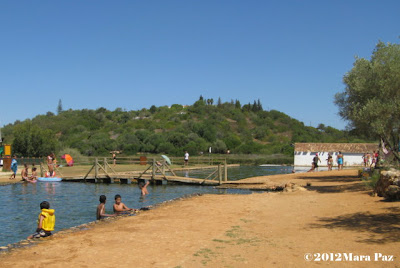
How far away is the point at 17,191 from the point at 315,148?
41729mm

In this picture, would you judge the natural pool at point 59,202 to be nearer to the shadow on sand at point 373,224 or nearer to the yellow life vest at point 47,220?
the yellow life vest at point 47,220

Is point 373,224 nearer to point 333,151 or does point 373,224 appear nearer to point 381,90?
point 381,90

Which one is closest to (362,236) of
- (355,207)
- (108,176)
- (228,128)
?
(355,207)

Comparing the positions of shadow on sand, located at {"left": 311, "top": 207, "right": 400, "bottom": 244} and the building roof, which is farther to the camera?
the building roof

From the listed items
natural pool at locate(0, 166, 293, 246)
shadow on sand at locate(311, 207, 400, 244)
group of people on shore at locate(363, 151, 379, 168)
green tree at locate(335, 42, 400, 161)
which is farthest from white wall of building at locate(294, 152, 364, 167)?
shadow on sand at locate(311, 207, 400, 244)

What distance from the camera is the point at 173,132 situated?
8812 cm

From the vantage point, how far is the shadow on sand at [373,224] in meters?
8.48

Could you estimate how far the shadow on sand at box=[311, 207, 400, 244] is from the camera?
8484mm

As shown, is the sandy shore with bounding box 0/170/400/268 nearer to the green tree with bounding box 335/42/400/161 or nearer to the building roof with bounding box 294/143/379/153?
the green tree with bounding box 335/42/400/161

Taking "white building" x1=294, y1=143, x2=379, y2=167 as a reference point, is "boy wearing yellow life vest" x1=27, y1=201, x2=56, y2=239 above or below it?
below

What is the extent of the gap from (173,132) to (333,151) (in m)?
41.8

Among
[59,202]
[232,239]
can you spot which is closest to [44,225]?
[232,239]

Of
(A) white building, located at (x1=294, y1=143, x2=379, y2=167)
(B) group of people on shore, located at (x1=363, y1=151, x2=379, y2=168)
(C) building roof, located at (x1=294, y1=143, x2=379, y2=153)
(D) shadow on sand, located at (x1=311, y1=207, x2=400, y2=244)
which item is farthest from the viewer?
(C) building roof, located at (x1=294, y1=143, x2=379, y2=153)

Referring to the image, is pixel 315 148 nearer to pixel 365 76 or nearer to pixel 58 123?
pixel 365 76
